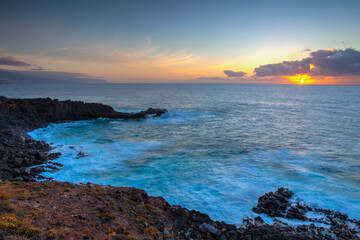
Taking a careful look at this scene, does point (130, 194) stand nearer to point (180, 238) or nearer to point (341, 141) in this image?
point (180, 238)

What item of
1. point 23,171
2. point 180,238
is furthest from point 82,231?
point 23,171

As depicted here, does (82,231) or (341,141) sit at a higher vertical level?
(82,231)

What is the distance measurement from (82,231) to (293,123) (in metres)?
56.2

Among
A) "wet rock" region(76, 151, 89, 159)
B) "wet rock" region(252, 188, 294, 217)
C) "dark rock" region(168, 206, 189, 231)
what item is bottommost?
"wet rock" region(252, 188, 294, 217)

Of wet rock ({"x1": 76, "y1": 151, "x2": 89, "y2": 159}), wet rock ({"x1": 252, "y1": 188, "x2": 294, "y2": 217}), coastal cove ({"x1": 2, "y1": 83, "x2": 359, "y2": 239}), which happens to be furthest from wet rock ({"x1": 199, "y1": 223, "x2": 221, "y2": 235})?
Result: wet rock ({"x1": 76, "y1": 151, "x2": 89, "y2": 159})

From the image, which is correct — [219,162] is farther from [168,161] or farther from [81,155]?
[81,155]

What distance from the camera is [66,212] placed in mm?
11352

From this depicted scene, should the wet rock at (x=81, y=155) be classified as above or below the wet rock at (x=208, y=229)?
above

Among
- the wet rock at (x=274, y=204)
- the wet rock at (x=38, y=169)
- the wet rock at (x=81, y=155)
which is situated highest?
the wet rock at (x=38, y=169)

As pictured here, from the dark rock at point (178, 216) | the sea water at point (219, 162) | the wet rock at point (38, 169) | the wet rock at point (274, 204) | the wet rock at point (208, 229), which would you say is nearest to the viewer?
Answer: the wet rock at point (208, 229)

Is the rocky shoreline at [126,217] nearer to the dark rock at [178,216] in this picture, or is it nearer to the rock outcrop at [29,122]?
Result: the dark rock at [178,216]

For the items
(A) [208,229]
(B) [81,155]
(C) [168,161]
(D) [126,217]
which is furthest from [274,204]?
(B) [81,155]

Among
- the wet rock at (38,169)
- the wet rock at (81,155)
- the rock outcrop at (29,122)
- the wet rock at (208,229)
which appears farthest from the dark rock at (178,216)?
the wet rock at (81,155)

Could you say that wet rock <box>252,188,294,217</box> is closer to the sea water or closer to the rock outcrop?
the sea water
